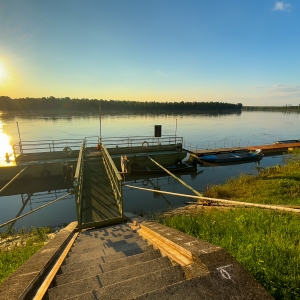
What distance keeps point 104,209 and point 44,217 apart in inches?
237

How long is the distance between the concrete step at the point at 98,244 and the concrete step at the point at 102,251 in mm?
176

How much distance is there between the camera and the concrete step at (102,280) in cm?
221

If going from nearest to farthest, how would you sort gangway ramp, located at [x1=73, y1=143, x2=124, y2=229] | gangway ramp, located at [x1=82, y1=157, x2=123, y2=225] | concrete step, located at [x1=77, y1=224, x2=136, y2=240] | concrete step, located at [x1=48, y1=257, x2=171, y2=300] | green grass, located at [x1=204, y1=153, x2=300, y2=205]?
1. concrete step, located at [x1=48, y1=257, x2=171, y2=300]
2. concrete step, located at [x1=77, y1=224, x2=136, y2=240]
3. gangway ramp, located at [x1=73, y1=143, x2=124, y2=229]
4. gangway ramp, located at [x1=82, y1=157, x2=123, y2=225]
5. green grass, located at [x1=204, y1=153, x2=300, y2=205]

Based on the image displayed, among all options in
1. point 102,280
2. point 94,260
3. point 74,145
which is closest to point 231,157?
point 74,145

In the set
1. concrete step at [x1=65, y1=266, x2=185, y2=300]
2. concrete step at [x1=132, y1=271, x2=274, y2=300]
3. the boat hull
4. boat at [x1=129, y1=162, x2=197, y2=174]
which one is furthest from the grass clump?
the boat hull

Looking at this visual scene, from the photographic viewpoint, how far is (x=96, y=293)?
1.99 metres

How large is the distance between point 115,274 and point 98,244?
7.33 feet

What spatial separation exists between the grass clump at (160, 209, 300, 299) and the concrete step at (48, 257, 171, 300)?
1.25 metres

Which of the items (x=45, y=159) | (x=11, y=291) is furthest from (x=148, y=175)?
(x=11, y=291)

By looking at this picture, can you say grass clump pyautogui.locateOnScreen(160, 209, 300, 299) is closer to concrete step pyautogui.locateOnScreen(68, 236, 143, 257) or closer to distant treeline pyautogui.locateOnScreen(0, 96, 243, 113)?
concrete step pyautogui.locateOnScreen(68, 236, 143, 257)

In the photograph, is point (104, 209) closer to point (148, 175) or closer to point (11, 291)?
point (11, 291)

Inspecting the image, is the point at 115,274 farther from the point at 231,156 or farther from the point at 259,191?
the point at 231,156

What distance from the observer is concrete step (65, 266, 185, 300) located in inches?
76.9

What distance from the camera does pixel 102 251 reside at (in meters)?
3.92
